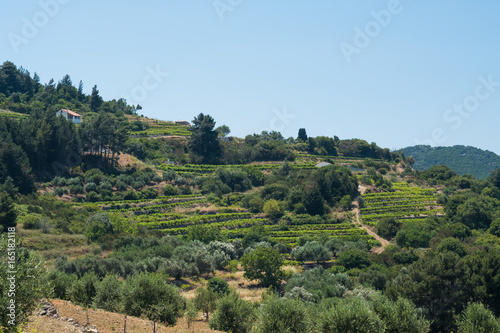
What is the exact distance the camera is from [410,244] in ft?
197

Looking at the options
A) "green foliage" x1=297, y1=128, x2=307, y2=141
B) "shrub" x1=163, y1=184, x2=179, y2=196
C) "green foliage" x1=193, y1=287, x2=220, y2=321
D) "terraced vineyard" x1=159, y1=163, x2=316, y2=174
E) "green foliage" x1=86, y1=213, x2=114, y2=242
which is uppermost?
"green foliage" x1=297, y1=128, x2=307, y2=141

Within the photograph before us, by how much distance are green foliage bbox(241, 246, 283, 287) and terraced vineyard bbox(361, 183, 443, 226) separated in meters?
26.6

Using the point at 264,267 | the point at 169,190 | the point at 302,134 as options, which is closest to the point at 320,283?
the point at 264,267

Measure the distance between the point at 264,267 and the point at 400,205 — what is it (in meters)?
38.6

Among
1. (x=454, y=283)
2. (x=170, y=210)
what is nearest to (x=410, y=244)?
(x=454, y=283)

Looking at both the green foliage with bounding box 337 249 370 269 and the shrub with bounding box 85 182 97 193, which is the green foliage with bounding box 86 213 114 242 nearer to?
the shrub with bounding box 85 182 97 193

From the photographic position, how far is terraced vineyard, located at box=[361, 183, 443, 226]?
73.7 m

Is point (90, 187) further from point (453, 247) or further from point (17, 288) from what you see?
point (17, 288)

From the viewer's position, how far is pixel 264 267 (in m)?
47.8

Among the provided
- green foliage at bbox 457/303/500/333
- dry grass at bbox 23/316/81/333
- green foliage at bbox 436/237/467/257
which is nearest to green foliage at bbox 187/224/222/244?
green foliage at bbox 436/237/467/257

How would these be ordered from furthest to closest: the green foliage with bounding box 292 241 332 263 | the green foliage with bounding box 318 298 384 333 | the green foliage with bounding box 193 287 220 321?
the green foliage with bounding box 292 241 332 263, the green foliage with bounding box 193 287 220 321, the green foliage with bounding box 318 298 384 333

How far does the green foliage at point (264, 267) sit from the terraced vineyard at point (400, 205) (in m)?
26.6

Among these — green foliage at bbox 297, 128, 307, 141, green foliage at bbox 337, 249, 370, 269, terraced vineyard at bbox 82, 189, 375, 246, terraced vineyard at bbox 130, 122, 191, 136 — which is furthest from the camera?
green foliage at bbox 297, 128, 307, 141

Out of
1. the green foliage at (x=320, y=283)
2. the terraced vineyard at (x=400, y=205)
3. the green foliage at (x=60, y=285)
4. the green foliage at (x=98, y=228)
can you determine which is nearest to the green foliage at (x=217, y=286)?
the green foliage at (x=320, y=283)
